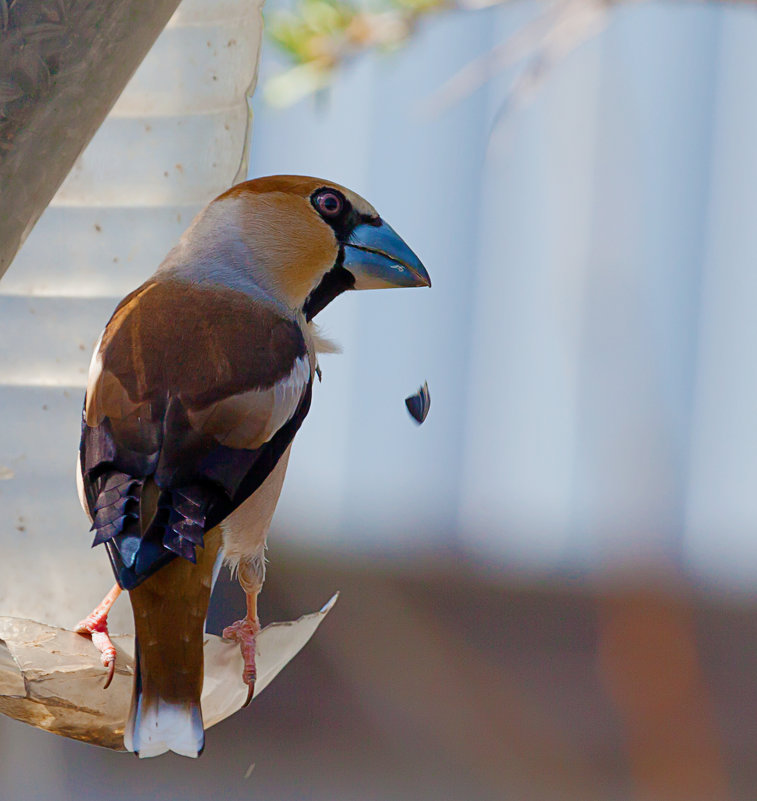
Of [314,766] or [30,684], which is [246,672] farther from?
[314,766]

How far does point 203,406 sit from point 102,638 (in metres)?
0.20

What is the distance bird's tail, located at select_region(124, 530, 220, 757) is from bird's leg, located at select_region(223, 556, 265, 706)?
0.10 m

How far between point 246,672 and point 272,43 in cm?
95

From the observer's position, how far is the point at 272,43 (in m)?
1.44

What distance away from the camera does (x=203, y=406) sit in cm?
69

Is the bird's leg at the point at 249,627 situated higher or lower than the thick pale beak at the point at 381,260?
lower

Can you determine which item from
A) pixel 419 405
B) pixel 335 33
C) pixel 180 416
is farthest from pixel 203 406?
pixel 335 33

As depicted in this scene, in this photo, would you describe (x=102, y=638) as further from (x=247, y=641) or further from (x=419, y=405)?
(x=419, y=405)

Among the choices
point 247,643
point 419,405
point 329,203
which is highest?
point 329,203

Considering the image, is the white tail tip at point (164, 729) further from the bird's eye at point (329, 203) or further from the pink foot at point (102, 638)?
the bird's eye at point (329, 203)

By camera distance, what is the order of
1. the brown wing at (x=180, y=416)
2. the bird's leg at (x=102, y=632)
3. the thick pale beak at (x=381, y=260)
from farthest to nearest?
1. the thick pale beak at (x=381, y=260)
2. the bird's leg at (x=102, y=632)
3. the brown wing at (x=180, y=416)

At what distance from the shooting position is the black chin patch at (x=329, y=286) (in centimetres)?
88

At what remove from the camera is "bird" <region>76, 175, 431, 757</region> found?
2.11 feet

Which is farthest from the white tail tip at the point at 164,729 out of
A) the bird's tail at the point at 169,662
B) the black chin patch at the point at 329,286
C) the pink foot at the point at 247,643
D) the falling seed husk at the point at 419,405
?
the black chin patch at the point at 329,286
